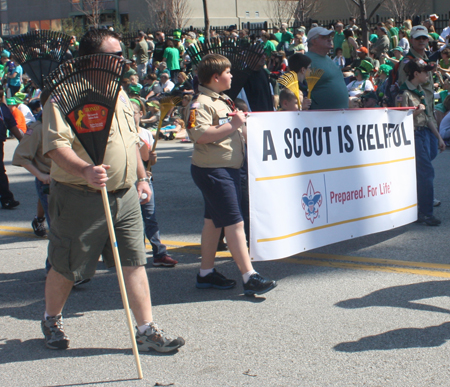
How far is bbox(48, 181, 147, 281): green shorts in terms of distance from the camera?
3.55m

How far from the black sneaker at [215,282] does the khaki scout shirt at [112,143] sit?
1.35m

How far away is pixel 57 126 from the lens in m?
3.39

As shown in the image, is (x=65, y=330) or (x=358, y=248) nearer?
(x=65, y=330)

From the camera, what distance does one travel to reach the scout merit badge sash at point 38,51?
6.68m

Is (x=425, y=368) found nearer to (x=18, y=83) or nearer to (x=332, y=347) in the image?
(x=332, y=347)

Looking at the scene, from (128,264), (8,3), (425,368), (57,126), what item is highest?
(8,3)

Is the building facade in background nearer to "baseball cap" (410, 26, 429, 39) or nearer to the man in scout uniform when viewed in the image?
"baseball cap" (410, 26, 429, 39)

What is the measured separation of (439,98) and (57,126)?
475 inches

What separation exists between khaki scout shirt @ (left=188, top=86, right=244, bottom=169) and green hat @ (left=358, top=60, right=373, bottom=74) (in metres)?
11.6

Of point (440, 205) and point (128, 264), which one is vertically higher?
point (128, 264)

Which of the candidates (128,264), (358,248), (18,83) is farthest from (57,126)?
(18,83)

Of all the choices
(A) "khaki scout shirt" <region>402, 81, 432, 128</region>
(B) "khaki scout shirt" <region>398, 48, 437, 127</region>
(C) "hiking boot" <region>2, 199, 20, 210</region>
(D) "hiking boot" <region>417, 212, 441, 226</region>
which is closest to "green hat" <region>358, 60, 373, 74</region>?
(B) "khaki scout shirt" <region>398, 48, 437, 127</region>

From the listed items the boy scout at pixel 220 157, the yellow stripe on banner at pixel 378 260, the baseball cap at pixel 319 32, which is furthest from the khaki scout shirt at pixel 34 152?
the baseball cap at pixel 319 32

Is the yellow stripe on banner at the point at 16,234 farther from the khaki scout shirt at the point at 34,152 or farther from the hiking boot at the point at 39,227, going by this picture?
the khaki scout shirt at the point at 34,152
